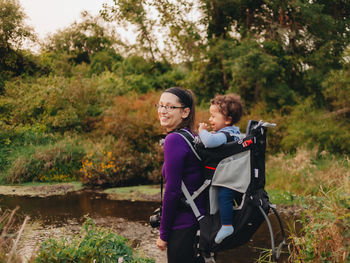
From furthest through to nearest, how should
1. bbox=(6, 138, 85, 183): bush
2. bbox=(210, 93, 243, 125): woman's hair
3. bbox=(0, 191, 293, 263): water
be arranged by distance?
bbox=(6, 138, 85, 183): bush < bbox=(0, 191, 293, 263): water < bbox=(210, 93, 243, 125): woman's hair

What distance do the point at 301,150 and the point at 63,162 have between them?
7.32 metres

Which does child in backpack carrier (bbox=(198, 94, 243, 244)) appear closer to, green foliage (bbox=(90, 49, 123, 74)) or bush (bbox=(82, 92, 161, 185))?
bush (bbox=(82, 92, 161, 185))

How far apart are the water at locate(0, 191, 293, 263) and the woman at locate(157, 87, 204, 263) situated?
3778 mm

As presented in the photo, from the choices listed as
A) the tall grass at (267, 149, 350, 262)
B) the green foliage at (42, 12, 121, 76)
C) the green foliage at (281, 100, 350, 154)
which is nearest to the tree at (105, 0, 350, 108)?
the green foliage at (281, 100, 350, 154)

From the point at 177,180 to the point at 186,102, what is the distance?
1.78 feet

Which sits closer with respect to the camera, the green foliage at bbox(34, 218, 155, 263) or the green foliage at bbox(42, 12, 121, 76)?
the green foliage at bbox(34, 218, 155, 263)

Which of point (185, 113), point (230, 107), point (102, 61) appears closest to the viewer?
point (185, 113)

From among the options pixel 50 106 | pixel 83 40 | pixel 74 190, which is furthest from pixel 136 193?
pixel 83 40

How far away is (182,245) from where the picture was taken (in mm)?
2232

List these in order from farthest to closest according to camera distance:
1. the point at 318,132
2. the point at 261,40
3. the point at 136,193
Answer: the point at 261,40 → the point at 318,132 → the point at 136,193

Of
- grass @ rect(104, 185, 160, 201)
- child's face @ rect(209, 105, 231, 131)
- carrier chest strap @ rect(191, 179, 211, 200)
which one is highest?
child's face @ rect(209, 105, 231, 131)

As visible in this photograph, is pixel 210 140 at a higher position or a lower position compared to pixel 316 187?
higher

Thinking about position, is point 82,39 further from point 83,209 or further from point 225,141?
point 225,141

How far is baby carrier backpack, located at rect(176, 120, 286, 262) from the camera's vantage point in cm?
223
